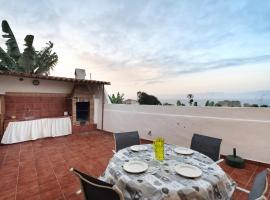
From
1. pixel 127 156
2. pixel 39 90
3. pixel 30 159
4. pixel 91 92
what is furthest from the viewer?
pixel 91 92

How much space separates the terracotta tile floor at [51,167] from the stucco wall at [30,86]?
6.74ft

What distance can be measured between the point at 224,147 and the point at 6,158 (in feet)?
17.9

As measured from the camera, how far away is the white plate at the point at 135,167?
59.0 inches

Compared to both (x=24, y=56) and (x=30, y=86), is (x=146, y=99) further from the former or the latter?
(x=24, y=56)

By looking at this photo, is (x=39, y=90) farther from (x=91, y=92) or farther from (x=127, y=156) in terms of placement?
(x=127, y=156)

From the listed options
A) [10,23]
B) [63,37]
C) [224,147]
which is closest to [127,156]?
[224,147]

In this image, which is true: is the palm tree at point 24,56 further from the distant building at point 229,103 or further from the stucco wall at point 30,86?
the distant building at point 229,103

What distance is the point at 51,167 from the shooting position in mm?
3455

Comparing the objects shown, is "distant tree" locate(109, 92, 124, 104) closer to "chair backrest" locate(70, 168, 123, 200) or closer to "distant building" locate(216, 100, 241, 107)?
"distant building" locate(216, 100, 241, 107)

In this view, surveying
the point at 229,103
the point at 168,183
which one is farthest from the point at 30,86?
the point at 229,103

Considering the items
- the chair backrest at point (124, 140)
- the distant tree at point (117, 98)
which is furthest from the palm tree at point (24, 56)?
the chair backrest at point (124, 140)

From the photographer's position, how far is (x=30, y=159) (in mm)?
3879

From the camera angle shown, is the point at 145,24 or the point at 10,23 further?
the point at 10,23

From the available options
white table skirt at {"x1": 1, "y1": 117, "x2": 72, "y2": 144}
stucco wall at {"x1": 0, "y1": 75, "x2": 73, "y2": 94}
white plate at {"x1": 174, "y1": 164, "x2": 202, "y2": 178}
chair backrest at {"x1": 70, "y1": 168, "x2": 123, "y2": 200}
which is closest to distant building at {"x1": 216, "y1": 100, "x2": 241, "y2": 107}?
white plate at {"x1": 174, "y1": 164, "x2": 202, "y2": 178}
